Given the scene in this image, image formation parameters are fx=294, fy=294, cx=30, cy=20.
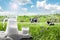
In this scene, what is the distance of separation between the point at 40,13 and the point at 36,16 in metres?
0.07

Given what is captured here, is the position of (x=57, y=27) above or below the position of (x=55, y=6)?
below

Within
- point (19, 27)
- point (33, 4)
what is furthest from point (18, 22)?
point (33, 4)

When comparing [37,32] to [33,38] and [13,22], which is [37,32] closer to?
[33,38]

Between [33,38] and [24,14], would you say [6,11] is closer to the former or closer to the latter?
[24,14]

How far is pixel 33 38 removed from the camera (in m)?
3.87

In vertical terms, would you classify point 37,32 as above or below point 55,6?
below

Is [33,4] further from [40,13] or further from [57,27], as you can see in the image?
[57,27]

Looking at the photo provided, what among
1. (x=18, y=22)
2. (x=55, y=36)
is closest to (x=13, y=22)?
(x=18, y=22)

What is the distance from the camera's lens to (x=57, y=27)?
3902mm

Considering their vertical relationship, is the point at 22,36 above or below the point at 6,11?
below

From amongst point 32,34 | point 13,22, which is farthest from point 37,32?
point 13,22

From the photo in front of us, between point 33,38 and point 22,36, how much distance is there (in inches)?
5.8

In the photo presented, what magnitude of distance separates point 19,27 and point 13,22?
0.36 ft

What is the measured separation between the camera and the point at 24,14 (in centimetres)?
393
